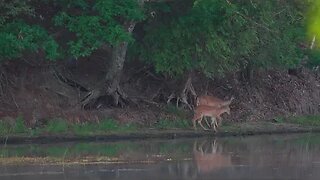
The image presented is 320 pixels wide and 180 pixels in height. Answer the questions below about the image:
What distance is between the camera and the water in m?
20.0

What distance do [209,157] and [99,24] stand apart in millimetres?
8580

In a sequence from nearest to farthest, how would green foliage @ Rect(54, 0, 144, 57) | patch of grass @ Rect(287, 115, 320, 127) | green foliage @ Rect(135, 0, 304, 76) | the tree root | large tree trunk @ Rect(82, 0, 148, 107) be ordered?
green foliage @ Rect(54, 0, 144, 57)
green foliage @ Rect(135, 0, 304, 76)
large tree trunk @ Rect(82, 0, 148, 107)
the tree root
patch of grass @ Rect(287, 115, 320, 127)

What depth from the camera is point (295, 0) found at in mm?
36438

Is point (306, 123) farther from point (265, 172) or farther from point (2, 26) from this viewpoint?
point (265, 172)

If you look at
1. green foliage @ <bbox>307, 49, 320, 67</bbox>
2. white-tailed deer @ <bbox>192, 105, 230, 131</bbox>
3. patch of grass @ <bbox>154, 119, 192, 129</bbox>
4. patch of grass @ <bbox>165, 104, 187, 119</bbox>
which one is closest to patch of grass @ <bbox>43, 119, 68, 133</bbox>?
patch of grass @ <bbox>154, 119, 192, 129</bbox>

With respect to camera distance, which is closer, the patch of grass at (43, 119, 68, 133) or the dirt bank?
the patch of grass at (43, 119, 68, 133)

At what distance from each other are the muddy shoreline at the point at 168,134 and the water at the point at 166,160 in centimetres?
121

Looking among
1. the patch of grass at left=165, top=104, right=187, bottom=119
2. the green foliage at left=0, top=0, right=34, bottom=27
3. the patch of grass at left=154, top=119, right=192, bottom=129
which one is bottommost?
the patch of grass at left=154, top=119, right=192, bottom=129

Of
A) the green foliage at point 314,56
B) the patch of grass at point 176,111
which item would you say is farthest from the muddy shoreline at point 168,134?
the green foliage at point 314,56

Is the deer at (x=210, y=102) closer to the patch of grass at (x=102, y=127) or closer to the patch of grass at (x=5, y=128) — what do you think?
the patch of grass at (x=102, y=127)

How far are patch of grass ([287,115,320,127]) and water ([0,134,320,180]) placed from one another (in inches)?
272

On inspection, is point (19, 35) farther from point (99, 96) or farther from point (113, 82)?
point (99, 96)

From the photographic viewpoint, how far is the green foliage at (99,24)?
30797mm

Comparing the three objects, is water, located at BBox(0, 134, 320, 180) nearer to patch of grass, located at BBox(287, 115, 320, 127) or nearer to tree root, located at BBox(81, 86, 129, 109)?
tree root, located at BBox(81, 86, 129, 109)
